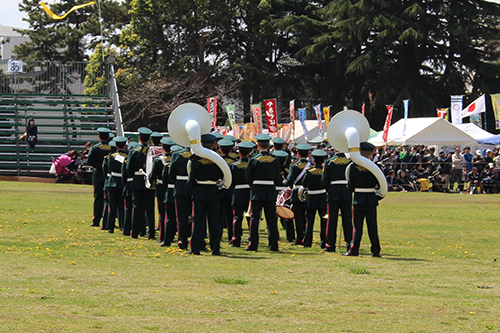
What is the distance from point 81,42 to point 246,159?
49.8m

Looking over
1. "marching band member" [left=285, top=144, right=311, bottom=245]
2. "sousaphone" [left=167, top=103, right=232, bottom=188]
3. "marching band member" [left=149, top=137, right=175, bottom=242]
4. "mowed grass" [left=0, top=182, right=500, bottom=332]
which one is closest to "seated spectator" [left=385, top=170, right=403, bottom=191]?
"mowed grass" [left=0, top=182, right=500, bottom=332]

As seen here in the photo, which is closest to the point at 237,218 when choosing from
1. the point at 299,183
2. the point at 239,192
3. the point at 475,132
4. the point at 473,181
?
the point at 239,192

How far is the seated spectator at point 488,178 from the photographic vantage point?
30.5 metres

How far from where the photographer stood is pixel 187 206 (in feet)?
40.1

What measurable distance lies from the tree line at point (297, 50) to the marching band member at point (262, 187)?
36.5 meters

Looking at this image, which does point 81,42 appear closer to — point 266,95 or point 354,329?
point 266,95

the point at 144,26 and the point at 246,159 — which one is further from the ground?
the point at 144,26

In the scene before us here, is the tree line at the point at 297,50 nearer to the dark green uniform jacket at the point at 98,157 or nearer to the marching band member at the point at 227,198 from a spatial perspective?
the dark green uniform jacket at the point at 98,157

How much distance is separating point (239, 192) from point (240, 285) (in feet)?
15.8

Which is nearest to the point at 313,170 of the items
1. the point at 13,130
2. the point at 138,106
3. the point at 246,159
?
the point at 246,159

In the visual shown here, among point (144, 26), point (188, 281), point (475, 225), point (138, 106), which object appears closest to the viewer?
point (188, 281)

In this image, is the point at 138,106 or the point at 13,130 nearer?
the point at 13,130

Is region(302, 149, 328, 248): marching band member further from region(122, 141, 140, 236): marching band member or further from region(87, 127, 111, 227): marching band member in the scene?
region(87, 127, 111, 227): marching band member

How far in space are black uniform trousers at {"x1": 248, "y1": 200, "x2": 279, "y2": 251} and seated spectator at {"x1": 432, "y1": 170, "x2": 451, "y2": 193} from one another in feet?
66.8
